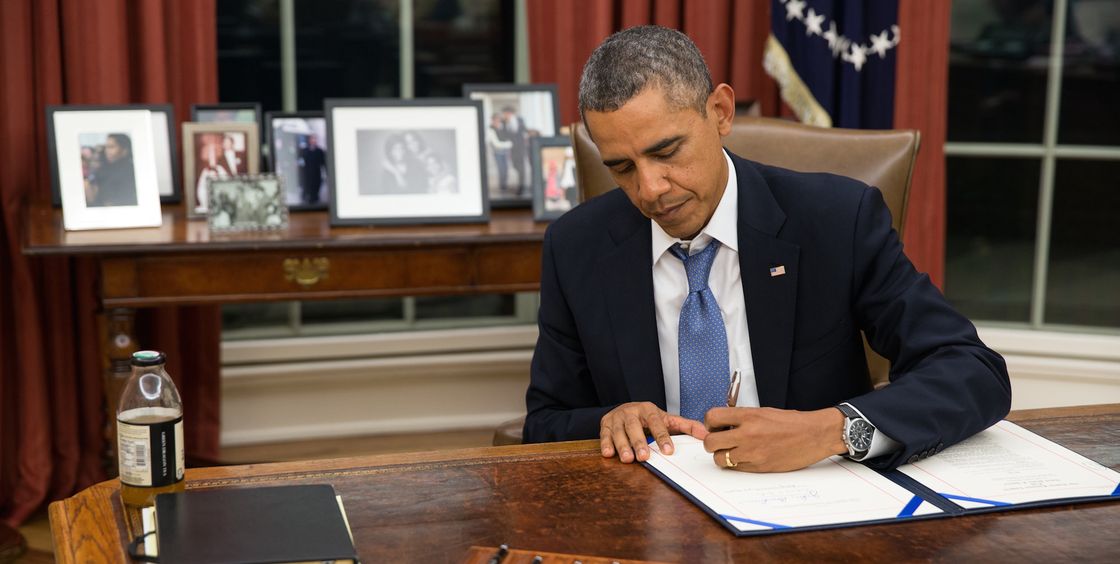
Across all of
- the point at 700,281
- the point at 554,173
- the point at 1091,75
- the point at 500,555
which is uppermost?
the point at 1091,75

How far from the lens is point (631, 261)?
199 centimetres

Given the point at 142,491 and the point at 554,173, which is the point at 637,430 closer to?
the point at 142,491

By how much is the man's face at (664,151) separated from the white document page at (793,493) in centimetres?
41

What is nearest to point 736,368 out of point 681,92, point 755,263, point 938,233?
point 755,263

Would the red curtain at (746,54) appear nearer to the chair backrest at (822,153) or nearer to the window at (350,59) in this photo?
the window at (350,59)

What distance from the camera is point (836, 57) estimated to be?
141 inches

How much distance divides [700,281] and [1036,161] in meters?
2.30

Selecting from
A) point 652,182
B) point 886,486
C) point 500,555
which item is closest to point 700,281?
point 652,182

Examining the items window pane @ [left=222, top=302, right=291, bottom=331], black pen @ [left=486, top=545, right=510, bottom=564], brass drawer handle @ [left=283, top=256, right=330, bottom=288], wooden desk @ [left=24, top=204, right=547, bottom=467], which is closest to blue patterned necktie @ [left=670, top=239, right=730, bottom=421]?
black pen @ [left=486, top=545, right=510, bottom=564]

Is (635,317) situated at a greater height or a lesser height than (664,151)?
lesser

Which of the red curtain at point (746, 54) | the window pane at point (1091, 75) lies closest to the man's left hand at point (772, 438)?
the red curtain at point (746, 54)

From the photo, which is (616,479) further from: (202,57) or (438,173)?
(202,57)

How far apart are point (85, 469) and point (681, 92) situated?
2.48 meters

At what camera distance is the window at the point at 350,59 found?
147 inches
